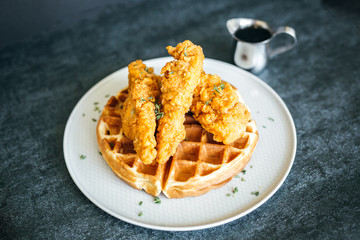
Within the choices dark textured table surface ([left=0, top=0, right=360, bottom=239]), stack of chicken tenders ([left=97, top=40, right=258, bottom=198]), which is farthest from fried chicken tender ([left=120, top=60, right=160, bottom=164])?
dark textured table surface ([left=0, top=0, right=360, bottom=239])

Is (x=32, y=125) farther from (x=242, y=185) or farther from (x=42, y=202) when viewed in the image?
(x=242, y=185)

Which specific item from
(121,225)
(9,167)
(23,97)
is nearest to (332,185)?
(121,225)

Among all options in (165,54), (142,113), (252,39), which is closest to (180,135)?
(142,113)

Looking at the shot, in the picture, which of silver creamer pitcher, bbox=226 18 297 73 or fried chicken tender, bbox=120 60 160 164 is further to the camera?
silver creamer pitcher, bbox=226 18 297 73

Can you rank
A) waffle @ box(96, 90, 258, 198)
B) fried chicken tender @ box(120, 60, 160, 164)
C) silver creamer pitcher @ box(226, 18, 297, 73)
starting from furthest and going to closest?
silver creamer pitcher @ box(226, 18, 297, 73) → waffle @ box(96, 90, 258, 198) → fried chicken tender @ box(120, 60, 160, 164)

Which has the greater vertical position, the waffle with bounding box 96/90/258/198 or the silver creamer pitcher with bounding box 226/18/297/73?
the silver creamer pitcher with bounding box 226/18/297/73

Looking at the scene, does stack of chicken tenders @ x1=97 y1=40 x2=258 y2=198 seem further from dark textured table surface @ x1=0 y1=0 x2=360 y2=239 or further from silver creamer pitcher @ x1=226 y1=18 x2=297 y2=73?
silver creamer pitcher @ x1=226 y1=18 x2=297 y2=73

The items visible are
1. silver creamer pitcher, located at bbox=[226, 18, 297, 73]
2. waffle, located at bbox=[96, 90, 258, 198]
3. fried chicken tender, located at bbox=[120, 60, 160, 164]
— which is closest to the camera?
fried chicken tender, located at bbox=[120, 60, 160, 164]
